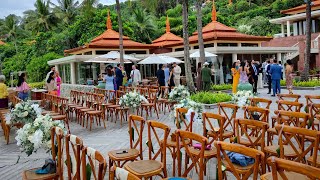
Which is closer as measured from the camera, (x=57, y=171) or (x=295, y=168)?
(x=295, y=168)

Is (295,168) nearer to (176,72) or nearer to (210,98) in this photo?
(210,98)

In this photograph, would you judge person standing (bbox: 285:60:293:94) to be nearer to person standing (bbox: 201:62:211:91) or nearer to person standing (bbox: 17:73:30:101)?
person standing (bbox: 201:62:211:91)

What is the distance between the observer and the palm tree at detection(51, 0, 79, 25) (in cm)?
4166

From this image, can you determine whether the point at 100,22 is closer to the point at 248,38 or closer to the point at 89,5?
the point at 89,5

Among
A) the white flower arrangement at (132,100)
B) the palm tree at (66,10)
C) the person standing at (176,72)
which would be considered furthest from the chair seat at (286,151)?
the palm tree at (66,10)

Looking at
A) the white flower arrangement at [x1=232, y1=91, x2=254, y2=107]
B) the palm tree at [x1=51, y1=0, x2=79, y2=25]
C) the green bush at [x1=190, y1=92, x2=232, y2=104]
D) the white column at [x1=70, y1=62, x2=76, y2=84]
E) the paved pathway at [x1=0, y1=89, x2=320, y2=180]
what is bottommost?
the paved pathway at [x1=0, y1=89, x2=320, y2=180]

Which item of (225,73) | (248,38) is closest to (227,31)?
(248,38)

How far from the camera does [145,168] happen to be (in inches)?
163

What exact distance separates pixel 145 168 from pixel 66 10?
41.4 meters

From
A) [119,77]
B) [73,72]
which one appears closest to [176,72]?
[119,77]

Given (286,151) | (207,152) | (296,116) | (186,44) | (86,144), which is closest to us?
(286,151)

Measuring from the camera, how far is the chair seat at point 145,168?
3949 millimetres

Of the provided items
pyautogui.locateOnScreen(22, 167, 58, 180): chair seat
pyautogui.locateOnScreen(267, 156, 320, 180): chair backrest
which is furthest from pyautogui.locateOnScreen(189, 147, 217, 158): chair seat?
pyautogui.locateOnScreen(22, 167, 58, 180): chair seat

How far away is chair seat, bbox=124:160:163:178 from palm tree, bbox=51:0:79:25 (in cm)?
4008
